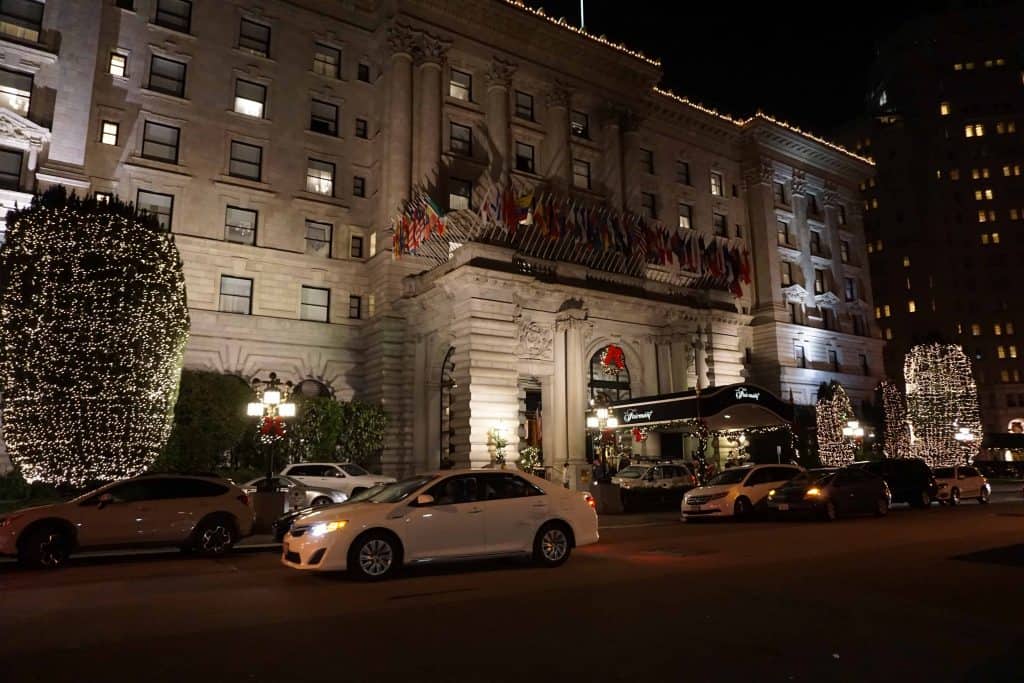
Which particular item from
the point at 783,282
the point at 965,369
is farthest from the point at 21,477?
the point at 965,369

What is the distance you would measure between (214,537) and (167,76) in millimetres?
27463

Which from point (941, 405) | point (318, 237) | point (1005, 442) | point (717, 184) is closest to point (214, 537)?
point (318, 237)

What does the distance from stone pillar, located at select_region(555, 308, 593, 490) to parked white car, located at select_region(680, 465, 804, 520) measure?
8934mm

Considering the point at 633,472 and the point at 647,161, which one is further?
the point at 647,161

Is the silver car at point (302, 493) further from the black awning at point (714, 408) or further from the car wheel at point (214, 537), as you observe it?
the black awning at point (714, 408)

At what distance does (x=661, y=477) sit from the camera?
1089 inches

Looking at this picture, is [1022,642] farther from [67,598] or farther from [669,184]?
[669,184]

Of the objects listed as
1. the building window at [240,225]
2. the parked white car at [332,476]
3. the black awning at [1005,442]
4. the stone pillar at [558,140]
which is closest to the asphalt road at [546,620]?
the parked white car at [332,476]

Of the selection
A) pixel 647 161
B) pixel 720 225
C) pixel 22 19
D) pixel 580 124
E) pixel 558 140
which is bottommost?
pixel 720 225

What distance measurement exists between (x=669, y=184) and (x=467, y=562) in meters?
40.8

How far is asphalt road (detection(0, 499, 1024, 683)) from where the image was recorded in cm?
595

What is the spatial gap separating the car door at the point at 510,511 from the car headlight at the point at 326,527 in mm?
2305

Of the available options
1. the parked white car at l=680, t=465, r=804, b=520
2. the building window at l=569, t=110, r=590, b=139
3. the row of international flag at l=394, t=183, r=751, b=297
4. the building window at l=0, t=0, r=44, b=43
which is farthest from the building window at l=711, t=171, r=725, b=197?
the building window at l=0, t=0, r=44, b=43

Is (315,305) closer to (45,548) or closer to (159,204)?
(159,204)
